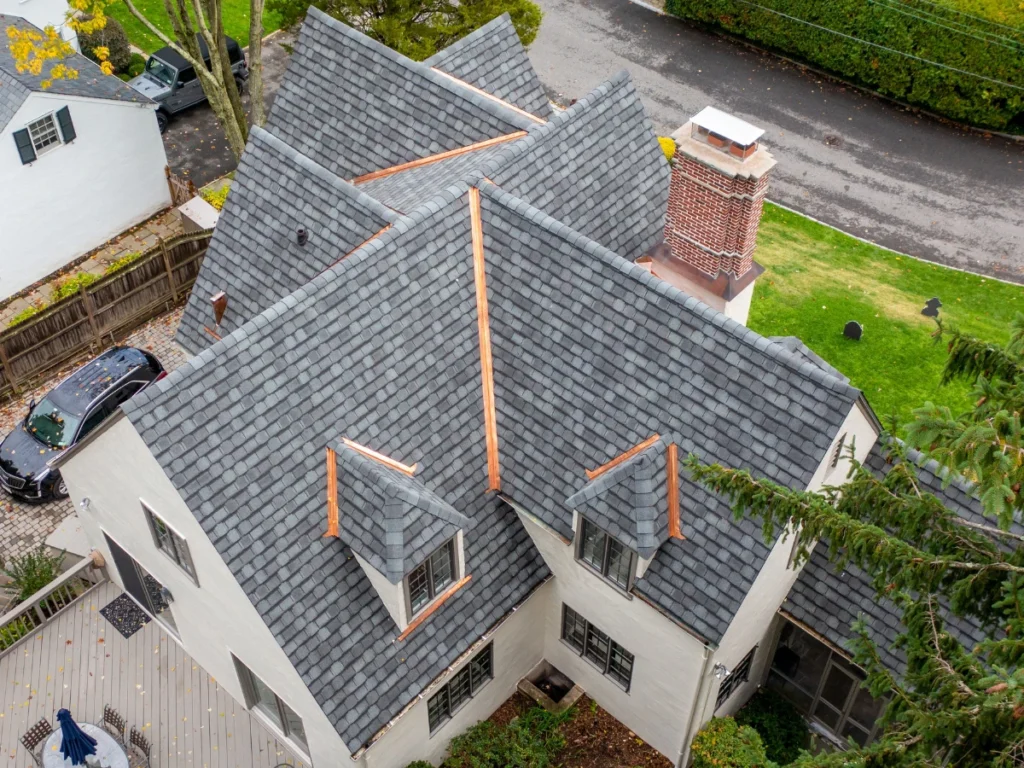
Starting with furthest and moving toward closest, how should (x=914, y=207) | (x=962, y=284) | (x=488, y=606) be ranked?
(x=914, y=207) → (x=962, y=284) → (x=488, y=606)

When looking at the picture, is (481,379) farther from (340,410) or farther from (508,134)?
(508,134)

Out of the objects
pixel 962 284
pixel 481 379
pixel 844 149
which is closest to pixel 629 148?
pixel 481 379

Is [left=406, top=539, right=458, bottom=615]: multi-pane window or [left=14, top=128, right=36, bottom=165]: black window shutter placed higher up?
[left=14, top=128, right=36, bottom=165]: black window shutter

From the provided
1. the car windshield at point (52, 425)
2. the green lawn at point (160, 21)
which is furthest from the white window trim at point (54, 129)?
the green lawn at point (160, 21)

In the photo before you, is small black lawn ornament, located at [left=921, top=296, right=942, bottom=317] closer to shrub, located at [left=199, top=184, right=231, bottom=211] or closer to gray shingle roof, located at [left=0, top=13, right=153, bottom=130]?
shrub, located at [left=199, top=184, right=231, bottom=211]

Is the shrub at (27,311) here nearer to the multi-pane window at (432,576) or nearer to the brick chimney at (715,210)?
the multi-pane window at (432,576)

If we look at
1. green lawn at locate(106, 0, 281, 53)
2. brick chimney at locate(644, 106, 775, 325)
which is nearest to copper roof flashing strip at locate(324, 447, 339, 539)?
brick chimney at locate(644, 106, 775, 325)

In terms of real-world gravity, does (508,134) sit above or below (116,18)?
above
